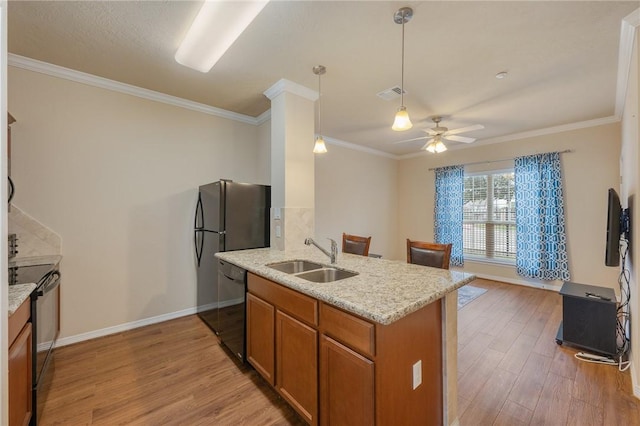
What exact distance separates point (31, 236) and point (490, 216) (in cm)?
645

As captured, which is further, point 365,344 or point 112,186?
point 112,186

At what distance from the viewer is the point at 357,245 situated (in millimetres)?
3105

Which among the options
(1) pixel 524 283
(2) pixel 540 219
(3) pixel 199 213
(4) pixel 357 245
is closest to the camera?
(4) pixel 357 245

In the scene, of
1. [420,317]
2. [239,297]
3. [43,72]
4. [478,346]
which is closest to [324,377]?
[420,317]

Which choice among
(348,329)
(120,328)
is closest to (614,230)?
(348,329)

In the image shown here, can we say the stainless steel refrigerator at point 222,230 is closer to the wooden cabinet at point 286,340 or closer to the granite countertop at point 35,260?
the wooden cabinet at point 286,340

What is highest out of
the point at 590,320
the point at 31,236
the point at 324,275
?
the point at 31,236

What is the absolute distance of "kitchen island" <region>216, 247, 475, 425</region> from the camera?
3.96ft

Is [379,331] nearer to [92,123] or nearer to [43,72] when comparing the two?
[92,123]

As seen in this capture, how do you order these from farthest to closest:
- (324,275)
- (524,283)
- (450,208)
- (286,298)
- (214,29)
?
1. (450,208)
2. (524,283)
3. (324,275)
4. (214,29)
5. (286,298)

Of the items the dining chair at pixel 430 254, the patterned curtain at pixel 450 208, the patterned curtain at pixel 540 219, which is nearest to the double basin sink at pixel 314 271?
the dining chair at pixel 430 254

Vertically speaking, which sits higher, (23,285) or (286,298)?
(23,285)

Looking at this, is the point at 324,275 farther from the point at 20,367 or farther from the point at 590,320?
the point at 590,320

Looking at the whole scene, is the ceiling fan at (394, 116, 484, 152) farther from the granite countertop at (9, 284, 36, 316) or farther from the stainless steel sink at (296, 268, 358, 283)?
the granite countertop at (9, 284, 36, 316)
